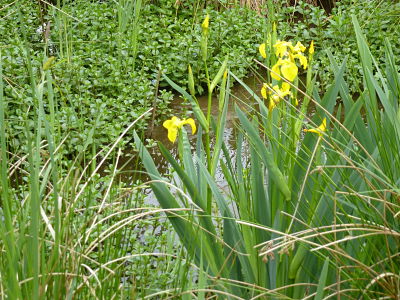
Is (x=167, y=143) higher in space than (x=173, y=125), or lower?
lower

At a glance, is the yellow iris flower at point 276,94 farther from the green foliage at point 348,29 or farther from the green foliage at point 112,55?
the green foliage at point 348,29

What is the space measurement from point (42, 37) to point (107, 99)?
1.29 m

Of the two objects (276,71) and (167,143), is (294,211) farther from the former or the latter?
(167,143)

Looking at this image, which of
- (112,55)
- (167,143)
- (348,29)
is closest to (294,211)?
(167,143)

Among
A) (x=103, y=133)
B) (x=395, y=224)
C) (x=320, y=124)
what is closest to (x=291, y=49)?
(x=320, y=124)

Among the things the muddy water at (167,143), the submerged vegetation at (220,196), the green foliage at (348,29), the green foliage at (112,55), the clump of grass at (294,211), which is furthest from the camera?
the green foliage at (348,29)

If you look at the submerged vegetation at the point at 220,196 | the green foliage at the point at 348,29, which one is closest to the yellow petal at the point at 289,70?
the submerged vegetation at the point at 220,196

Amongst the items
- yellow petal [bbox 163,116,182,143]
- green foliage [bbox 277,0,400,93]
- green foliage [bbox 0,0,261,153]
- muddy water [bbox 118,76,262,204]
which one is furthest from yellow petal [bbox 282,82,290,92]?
green foliage [bbox 277,0,400,93]

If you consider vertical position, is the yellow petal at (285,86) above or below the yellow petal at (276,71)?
below

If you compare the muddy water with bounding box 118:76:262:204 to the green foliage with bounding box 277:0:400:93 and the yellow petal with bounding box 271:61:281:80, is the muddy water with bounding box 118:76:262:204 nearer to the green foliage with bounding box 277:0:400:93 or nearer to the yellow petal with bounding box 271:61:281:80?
the green foliage with bounding box 277:0:400:93

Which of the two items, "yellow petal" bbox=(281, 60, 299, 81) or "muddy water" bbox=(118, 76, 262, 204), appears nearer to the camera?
"yellow petal" bbox=(281, 60, 299, 81)

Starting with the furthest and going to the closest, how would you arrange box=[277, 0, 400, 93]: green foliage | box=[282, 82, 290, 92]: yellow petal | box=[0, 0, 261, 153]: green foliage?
box=[277, 0, 400, 93]: green foliage, box=[0, 0, 261, 153]: green foliage, box=[282, 82, 290, 92]: yellow petal

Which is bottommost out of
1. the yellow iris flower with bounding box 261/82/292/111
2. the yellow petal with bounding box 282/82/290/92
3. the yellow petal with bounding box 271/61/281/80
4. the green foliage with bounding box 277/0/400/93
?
the green foliage with bounding box 277/0/400/93

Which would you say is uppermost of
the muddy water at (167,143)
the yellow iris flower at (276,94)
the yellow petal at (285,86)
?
the yellow petal at (285,86)
